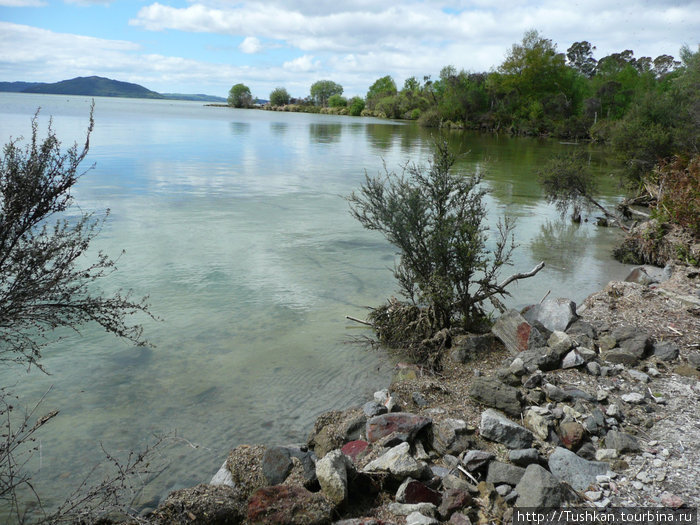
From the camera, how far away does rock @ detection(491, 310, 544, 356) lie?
21.5 feet

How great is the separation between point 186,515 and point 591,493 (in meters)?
2.80

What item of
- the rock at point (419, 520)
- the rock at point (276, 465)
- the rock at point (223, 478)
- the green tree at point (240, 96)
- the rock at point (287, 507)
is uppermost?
the green tree at point (240, 96)

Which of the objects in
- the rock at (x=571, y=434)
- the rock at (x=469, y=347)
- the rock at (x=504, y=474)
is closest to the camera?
the rock at (x=504, y=474)

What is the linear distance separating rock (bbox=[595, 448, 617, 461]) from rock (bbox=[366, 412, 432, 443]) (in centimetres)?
136

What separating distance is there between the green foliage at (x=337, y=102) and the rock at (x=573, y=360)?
142 meters

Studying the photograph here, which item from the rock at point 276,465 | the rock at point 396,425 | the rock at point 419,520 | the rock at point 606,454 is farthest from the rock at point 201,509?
the rock at point 606,454

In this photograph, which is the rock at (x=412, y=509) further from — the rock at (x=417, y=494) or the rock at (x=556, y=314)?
the rock at (x=556, y=314)

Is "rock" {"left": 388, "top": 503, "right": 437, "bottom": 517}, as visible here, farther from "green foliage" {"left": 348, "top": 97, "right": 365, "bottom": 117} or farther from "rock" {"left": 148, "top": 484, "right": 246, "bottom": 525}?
"green foliage" {"left": 348, "top": 97, "right": 365, "bottom": 117}

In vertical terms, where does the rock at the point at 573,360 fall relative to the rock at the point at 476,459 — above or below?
above

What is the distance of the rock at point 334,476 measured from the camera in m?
3.68

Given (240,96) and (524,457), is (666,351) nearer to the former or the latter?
(524,457)

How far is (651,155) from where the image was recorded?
1856cm

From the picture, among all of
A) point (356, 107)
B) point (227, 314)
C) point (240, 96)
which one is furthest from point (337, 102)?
point (227, 314)

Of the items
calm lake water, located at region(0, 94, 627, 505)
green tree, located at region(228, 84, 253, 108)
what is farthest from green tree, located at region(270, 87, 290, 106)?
calm lake water, located at region(0, 94, 627, 505)
